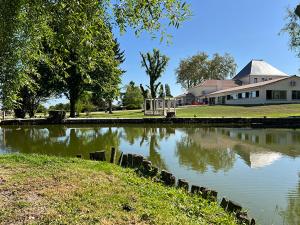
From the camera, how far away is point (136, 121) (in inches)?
1351

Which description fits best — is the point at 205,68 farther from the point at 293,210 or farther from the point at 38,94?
the point at 293,210

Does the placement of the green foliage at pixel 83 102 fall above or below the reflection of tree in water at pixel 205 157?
above

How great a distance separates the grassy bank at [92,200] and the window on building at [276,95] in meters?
49.0

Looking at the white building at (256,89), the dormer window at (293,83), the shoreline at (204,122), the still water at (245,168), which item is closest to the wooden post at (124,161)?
the still water at (245,168)

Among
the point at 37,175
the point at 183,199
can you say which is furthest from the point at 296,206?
the point at 37,175

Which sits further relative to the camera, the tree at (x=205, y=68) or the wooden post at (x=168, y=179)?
the tree at (x=205, y=68)

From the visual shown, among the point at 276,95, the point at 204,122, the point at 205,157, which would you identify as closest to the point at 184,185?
the point at 205,157

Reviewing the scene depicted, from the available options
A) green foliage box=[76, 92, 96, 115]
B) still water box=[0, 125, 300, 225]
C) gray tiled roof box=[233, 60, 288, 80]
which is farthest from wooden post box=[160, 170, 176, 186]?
gray tiled roof box=[233, 60, 288, 80]

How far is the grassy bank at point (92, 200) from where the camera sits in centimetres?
524

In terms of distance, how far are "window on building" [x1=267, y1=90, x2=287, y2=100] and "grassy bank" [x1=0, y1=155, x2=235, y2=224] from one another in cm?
4898

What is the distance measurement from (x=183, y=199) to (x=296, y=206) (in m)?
2.47

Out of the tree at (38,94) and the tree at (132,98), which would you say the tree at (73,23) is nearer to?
the tree at (38,94)

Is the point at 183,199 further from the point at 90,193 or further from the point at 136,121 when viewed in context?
the point at 136,121

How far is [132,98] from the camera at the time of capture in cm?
6994
